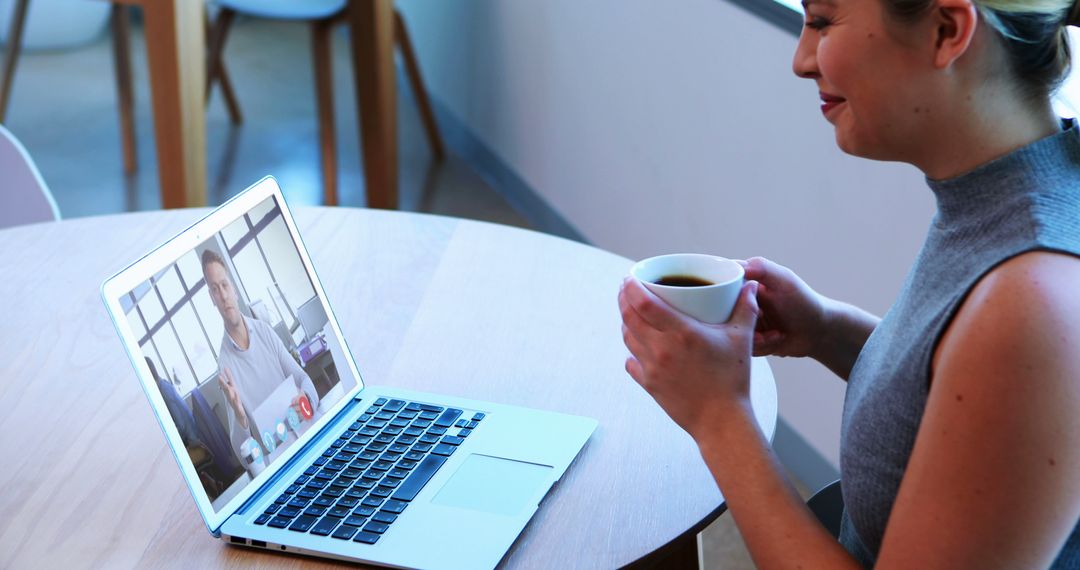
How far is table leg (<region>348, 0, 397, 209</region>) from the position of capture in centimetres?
304

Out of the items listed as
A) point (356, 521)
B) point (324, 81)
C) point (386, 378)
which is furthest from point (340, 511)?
point (324, 81)

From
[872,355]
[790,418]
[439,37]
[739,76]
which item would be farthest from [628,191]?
[872,355]

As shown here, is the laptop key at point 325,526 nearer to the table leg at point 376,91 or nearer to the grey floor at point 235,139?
the table leg at point 376,91

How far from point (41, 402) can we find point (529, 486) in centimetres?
47

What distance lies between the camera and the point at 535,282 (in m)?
1.35

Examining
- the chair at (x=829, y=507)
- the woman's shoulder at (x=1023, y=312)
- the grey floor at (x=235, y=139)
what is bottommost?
the grey floor at (x=235, y=139)

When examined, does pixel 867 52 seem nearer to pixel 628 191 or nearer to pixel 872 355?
pixel 872 355

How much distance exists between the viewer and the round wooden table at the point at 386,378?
908 millimetres

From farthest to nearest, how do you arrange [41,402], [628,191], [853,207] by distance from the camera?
[628,191]
[853,207]
[41,402]

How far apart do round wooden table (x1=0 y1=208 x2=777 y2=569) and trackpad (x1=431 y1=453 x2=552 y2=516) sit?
21mm

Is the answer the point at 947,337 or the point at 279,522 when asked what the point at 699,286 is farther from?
the point at 279,522

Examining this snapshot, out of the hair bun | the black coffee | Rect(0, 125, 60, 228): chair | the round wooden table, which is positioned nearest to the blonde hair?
the hair bun

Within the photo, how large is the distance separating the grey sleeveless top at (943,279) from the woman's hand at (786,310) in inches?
6.8

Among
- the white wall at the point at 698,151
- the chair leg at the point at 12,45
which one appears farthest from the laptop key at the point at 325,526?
the chair leg at the point at 12,45
